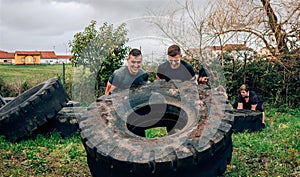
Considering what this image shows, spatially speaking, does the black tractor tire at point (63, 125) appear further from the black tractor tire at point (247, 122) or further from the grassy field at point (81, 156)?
the black tractor tire at point (247, 122)

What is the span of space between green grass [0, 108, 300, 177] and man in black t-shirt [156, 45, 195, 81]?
4.69ft

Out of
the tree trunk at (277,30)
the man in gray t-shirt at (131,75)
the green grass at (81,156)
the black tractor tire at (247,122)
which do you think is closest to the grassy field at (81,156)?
the green grass at (81,156)

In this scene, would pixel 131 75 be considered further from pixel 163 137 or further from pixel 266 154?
pixel 266 154

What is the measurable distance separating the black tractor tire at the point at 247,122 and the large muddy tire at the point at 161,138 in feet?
8.64

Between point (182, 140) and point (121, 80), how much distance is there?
204 cm

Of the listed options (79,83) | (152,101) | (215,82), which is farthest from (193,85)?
(79,83)

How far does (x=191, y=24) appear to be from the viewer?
11.8 meters

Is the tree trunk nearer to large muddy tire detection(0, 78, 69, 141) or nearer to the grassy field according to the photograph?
the grassy field

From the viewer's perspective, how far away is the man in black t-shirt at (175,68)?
5.54 meters

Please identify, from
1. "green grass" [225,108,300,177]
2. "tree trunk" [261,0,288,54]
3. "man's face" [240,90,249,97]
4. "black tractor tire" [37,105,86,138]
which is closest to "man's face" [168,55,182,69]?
"green grass" [225,108,300,177]

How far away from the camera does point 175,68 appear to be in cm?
564

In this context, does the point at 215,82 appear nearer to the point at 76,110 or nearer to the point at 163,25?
the point at 163,25

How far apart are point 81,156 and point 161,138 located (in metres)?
2.05

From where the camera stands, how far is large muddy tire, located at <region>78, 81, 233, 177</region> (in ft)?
11.4
